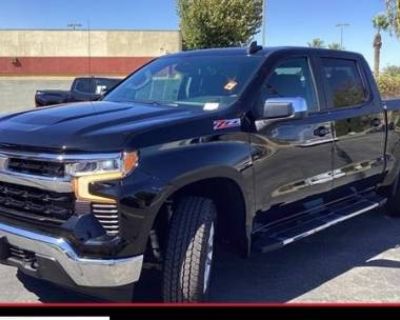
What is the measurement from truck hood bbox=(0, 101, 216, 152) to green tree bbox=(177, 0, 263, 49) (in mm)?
31893

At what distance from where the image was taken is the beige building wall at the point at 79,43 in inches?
1823

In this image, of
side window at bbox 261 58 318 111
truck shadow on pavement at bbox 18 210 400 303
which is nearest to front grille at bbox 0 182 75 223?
truck shadow on pavement at bbox 18 210 400 303

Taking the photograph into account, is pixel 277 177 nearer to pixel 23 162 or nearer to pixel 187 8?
pixel 23 162

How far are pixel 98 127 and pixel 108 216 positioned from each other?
1.87 ft

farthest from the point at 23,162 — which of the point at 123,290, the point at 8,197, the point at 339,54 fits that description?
the point at 339,54

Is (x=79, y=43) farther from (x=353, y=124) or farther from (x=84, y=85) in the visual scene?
(x=353, y=124)

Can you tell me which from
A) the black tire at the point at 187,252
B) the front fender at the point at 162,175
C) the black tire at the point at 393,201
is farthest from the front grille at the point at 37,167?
the black tire at the point at 393,201

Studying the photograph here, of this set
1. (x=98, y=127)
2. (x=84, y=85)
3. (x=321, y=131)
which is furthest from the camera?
(x=84, y=85)

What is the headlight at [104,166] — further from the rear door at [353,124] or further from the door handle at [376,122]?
the door handle at [376,122]

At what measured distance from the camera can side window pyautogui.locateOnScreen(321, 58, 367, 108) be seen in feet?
17.0

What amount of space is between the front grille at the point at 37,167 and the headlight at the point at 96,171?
0.10 metres

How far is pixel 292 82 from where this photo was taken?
4789 mm

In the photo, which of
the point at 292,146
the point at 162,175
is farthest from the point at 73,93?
the point at 162,175

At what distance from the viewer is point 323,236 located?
592 cm
